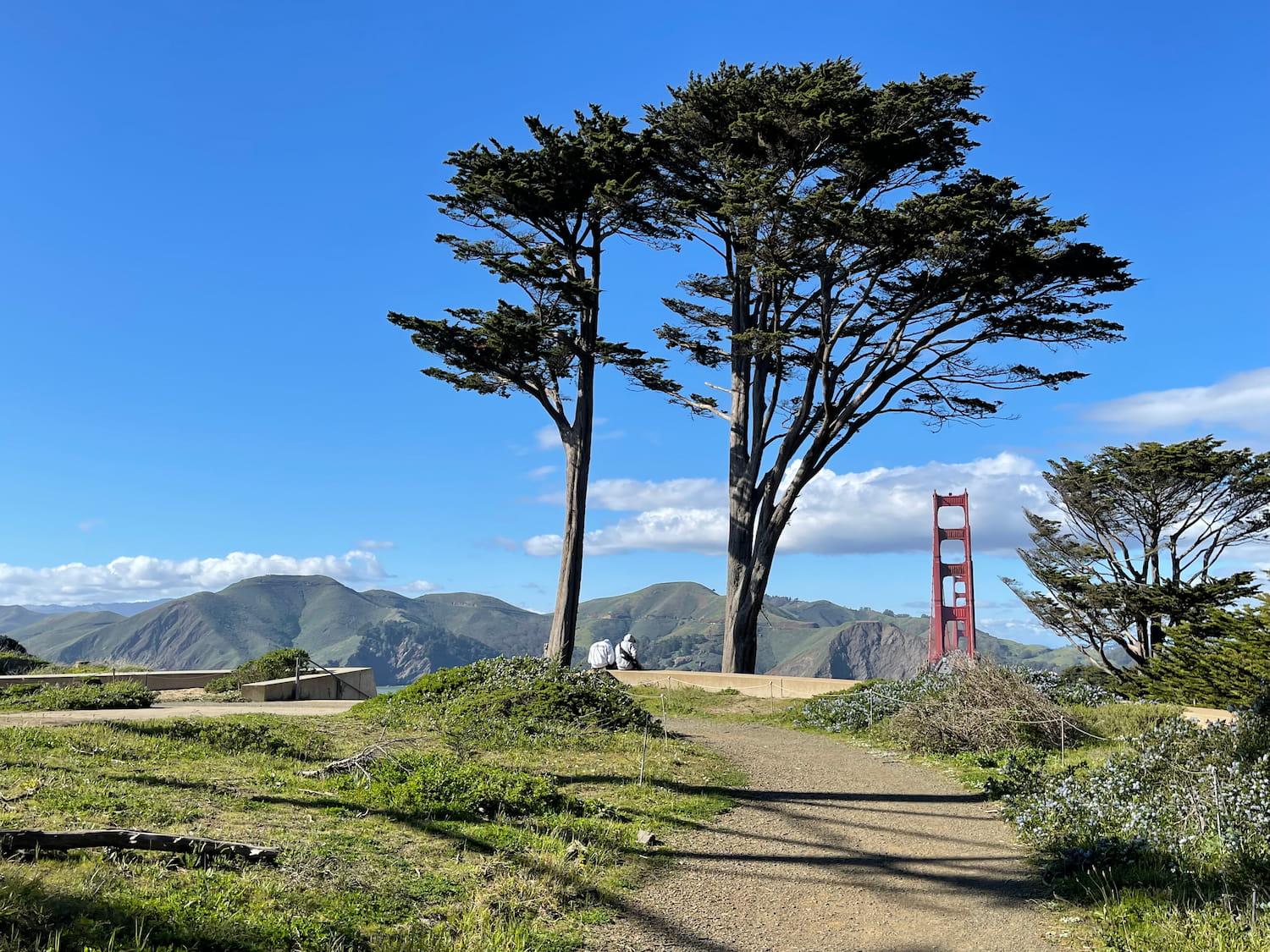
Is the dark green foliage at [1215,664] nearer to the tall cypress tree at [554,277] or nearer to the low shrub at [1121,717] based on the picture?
the low shrub at [1121,717]

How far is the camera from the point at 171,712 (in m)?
12.1

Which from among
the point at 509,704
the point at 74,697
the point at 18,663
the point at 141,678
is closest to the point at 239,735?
the point at 509,704

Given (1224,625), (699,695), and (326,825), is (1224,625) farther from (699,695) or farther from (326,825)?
(326,825)

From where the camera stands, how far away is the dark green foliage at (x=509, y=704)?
34.4ft

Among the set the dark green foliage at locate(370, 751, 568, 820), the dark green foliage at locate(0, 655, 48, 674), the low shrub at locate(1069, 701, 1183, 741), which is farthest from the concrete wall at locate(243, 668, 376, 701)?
the low shrub at locate(1069, 701, 1183, 741)

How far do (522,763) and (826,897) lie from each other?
12.9ft

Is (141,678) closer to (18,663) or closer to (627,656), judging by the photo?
(18,663)

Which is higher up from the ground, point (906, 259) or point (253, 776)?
point (906, 259)

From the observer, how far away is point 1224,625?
12.7 metres

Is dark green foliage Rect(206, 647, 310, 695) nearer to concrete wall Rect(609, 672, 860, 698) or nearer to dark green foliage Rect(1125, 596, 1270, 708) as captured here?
concrete wall Rect(609, 672, 860, 698)

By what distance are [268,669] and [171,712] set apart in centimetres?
709

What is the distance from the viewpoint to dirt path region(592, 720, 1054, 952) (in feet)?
15.9

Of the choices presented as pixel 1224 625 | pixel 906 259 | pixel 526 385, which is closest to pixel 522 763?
pixel 1224 625

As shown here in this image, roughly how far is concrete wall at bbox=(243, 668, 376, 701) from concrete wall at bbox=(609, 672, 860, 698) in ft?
19.8
